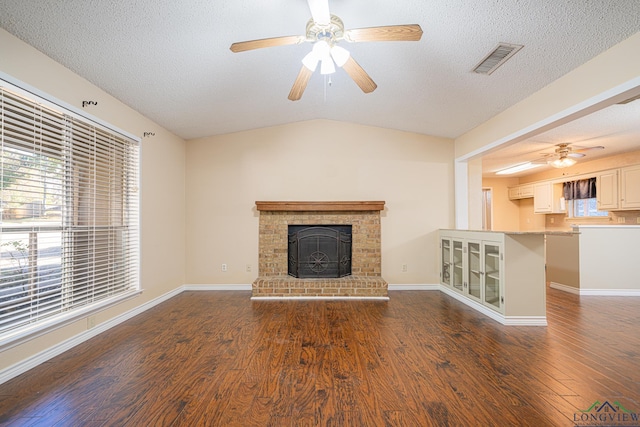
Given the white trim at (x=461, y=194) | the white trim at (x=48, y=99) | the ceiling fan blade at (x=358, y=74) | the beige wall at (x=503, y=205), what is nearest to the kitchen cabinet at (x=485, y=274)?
the white trim at (x=461, y=194)

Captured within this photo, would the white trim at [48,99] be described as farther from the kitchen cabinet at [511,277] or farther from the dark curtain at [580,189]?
the dark curtain at [580,189]

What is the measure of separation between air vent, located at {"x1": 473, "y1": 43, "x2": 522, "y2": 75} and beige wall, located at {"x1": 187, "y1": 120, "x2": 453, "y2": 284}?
214 cm

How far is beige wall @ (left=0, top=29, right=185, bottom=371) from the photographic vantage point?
88.5 inches

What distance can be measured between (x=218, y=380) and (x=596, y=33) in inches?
144

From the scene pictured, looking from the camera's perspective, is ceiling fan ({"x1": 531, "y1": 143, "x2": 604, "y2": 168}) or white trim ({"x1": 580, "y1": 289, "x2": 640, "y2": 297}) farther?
ceiling fan ({"x1": 531, "y1": 143, "x2": 604, "y2": 168})

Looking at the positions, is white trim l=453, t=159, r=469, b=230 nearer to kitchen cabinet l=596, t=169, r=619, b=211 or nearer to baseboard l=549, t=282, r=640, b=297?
baseboard l=549, t=282, r=640, b=297

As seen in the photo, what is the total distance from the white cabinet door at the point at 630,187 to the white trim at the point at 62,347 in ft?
25.3

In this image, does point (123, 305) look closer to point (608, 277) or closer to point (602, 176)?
point (608, 277)

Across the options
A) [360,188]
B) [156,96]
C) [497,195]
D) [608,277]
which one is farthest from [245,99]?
[497,195]

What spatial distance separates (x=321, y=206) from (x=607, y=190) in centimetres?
530

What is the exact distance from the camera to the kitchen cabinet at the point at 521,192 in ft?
24.3

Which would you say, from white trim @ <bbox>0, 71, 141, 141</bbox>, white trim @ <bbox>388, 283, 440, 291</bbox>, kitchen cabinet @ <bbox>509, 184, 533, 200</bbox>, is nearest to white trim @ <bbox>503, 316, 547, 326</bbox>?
white trim @ <bbox>388, 283, 440, 291</bbox>

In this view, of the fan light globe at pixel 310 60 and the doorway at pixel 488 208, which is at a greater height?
the fan light globe at pixel 310 60

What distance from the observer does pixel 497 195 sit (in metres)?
8.14
